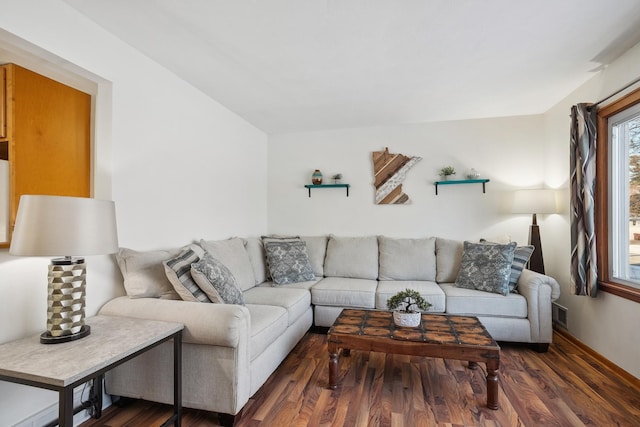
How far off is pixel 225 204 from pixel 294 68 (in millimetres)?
1585

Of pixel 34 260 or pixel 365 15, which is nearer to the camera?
pixel 34 260

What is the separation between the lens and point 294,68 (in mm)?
2551

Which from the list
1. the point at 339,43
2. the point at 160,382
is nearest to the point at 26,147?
the point at 160,382

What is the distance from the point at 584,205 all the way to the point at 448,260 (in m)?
1.31

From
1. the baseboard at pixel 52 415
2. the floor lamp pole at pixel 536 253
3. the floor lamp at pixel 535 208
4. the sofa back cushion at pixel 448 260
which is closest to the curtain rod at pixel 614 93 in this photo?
the floor lamp at pixel 535 208

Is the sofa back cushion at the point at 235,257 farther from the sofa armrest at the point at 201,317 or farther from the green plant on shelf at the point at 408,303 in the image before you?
the green plant on shelf at the point at 408,303

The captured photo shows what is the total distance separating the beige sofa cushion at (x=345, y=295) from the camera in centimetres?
310

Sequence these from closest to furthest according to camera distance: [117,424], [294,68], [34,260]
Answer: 1. [34,260]
2. [117,424]
3. [294,68]

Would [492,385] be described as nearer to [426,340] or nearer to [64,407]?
[426,340]

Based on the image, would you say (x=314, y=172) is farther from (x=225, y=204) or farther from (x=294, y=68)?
(x=294, y=68)

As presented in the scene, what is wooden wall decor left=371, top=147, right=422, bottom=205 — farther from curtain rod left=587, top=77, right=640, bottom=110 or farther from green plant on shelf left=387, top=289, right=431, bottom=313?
green plant on shelf left=387, top=289, right=431, bottom=313

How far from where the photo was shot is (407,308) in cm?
233

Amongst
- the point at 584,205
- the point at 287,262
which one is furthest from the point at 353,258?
the point at 584,205

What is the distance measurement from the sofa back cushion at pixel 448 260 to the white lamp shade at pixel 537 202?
738mm
